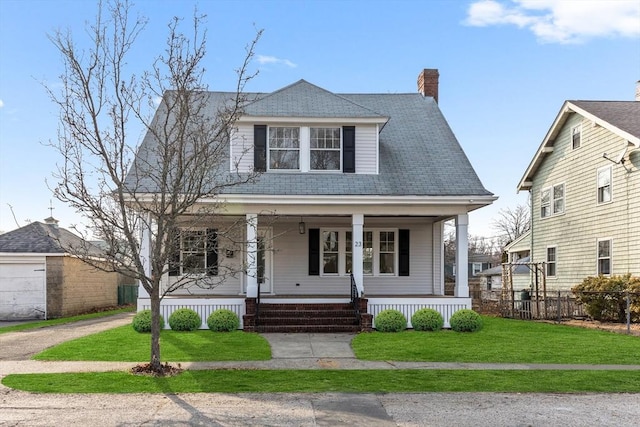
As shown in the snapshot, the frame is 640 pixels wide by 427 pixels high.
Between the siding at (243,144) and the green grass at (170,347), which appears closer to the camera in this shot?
the green grass at (170,347)

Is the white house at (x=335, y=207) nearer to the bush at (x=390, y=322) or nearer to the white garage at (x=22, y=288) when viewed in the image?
the bush at (x=390, y=322)

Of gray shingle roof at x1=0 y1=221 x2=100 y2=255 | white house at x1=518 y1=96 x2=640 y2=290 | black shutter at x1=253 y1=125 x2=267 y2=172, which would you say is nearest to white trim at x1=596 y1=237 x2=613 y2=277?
white house at x1=518 y1=96 x2=640 y2=290

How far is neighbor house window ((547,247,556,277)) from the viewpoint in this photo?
76.9 feet

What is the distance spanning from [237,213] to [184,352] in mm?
5017

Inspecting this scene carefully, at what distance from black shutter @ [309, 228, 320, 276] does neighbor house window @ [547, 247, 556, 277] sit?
37.1 feet

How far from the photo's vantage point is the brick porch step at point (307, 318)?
14.6 metres

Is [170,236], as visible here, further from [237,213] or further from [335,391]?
[237,213]

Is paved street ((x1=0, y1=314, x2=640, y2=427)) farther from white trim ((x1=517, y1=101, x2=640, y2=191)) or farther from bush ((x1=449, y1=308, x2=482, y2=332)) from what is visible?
white trim ((x1=517, y1=101, x2=640, y2=191))

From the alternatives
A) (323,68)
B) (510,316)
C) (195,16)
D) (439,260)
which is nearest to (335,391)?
(195,16)

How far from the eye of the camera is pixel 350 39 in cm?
1503

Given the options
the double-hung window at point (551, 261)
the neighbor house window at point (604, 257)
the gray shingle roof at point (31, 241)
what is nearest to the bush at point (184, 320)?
the gray shingle roof at point (31, 241)

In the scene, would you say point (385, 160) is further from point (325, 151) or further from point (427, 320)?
point (427, 320)

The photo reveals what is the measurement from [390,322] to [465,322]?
1957mm

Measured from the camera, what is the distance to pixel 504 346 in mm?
12180
